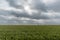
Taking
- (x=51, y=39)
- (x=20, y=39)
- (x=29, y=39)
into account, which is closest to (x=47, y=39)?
(x=51, y=39)

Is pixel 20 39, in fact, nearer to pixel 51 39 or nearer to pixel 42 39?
pixel 42 39

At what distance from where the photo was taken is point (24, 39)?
143ft

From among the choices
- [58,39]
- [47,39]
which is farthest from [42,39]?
[58,39]

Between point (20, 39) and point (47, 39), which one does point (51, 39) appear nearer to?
point (47, 39)

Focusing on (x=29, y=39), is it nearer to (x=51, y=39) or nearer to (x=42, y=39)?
(x=42, y=39)

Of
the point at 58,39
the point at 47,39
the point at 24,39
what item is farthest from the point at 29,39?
the point at 58,39

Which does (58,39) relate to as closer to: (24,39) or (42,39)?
(42,39)

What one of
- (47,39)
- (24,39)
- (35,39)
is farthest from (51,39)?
(24,39)

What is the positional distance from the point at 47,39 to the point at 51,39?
4.89 feet

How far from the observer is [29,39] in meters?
43.8

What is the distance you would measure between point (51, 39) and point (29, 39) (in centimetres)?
688

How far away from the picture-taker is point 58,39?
4400cm

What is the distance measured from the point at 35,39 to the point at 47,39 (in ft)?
12.1

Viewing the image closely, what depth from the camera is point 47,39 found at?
44188 mm
